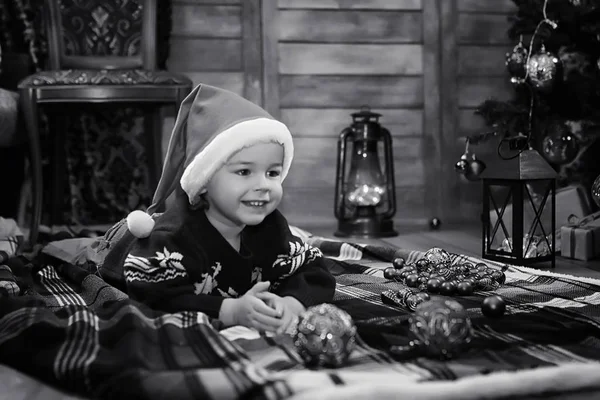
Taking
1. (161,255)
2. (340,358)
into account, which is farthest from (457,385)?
(161,255)

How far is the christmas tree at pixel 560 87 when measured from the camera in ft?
8.09

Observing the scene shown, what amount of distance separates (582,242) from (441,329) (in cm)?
131

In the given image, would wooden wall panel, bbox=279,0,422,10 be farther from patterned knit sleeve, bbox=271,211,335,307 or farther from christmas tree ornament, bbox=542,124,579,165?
patterned knit sleeve, bbox=271,211,335,307

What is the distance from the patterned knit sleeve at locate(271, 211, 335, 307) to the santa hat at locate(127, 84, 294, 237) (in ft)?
0.41

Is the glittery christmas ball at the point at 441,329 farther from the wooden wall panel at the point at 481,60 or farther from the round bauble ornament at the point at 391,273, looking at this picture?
the wooden wall panel at the point at 481,60

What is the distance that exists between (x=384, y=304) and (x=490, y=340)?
0.35 meters

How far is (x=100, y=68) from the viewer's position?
271 cm

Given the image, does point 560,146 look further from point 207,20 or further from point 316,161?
point 207,20

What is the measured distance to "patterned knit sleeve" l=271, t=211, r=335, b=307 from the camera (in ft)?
4.42

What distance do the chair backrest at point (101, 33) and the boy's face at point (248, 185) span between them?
159 cm

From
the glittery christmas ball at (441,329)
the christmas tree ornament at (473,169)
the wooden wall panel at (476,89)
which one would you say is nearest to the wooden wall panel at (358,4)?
the wooden wall panel at (476,89)

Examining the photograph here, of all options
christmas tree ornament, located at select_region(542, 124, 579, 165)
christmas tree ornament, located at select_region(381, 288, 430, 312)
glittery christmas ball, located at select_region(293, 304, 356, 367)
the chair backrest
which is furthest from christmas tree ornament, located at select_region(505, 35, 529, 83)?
glittery christmas ball, located at select_region(293, 304, 356, 367)

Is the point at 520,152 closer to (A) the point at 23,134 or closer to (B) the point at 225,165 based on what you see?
(B) the point at 225,165

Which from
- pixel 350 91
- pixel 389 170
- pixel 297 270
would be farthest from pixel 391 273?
pixel 350 91
